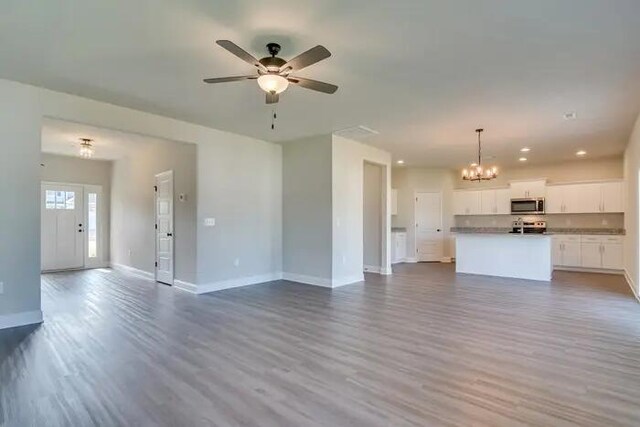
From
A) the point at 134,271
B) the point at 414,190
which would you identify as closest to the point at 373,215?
the point at 414,190

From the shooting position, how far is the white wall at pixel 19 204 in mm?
3996

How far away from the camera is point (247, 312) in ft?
15.3

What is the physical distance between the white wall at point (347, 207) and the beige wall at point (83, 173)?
6152 millimetres

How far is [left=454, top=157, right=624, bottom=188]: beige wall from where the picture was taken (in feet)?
27.8

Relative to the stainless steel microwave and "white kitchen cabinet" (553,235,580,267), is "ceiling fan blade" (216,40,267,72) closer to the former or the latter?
the stainless steel microwave

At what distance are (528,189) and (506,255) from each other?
2.84 meters

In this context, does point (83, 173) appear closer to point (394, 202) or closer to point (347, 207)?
point (347, 207)

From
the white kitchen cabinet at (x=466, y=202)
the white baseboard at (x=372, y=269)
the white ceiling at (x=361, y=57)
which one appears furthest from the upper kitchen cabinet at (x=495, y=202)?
the white ceiling at (x=361, y=57)

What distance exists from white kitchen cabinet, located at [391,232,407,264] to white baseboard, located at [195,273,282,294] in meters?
4.00

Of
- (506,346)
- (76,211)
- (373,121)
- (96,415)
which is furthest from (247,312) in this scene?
(76,211)

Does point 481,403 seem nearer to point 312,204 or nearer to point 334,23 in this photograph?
point 334,23

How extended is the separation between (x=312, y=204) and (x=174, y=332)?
347cm

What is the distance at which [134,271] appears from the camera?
7828mm

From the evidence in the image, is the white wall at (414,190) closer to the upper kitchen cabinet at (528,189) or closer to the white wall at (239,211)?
the upper kitchen cabinet at (528,189)
